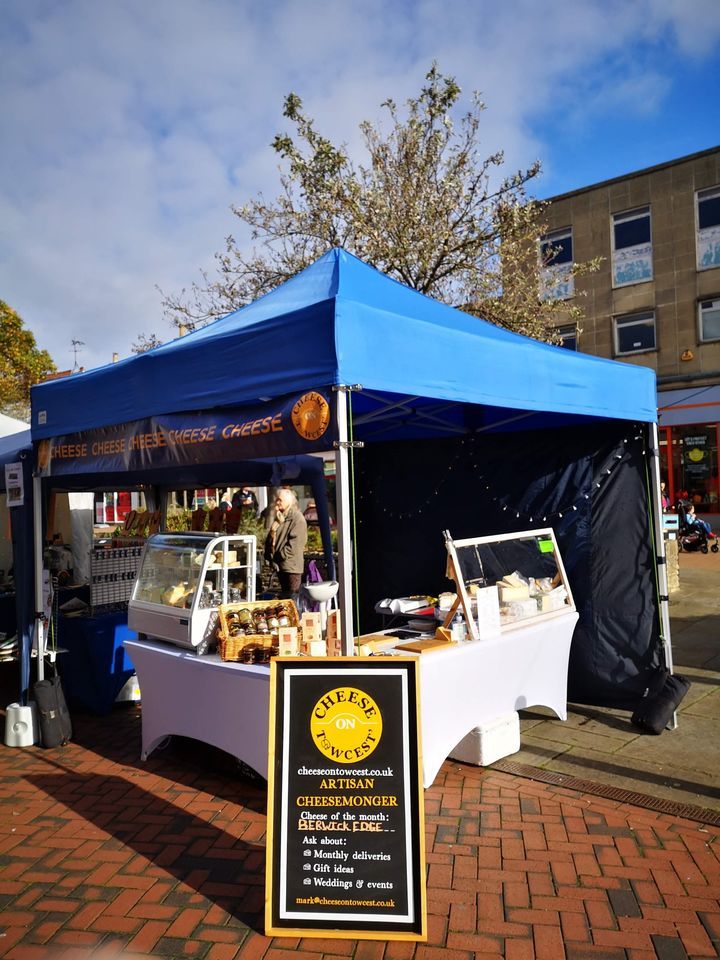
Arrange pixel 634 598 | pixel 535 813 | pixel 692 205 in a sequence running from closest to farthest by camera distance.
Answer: pixel 535 813 → pixel 634 598 → pixel 692 205

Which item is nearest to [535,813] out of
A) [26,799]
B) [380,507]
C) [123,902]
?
[123,902]

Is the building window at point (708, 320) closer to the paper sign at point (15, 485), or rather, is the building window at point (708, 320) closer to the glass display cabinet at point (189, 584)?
the glass display cabinet at point (189, 584)

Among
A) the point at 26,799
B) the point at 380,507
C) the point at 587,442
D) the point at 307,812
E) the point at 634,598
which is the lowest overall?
the point at 26,799

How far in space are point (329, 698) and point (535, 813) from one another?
1627mm

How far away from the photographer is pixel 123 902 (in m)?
3.18

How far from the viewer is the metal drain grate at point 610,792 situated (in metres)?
3.82

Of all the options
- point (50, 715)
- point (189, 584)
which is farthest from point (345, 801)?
point (50, 715)

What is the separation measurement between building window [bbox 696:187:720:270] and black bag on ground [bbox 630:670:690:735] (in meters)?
18.0

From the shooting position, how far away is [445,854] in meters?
3.52

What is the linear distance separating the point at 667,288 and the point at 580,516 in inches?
681

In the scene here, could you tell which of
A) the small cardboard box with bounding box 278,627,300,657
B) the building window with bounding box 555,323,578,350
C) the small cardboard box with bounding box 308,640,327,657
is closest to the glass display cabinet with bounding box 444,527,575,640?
the small cardboard box with bounding box 308,640,327,657

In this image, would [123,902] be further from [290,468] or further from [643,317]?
[643,317]

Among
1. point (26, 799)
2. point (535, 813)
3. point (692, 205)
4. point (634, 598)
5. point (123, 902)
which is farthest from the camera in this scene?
point (692, 205)

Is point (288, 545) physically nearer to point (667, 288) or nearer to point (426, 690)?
point (426, 690)
